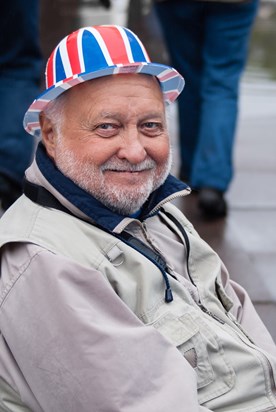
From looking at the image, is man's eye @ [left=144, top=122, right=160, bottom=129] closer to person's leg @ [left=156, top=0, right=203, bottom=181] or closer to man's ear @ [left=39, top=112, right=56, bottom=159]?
man's ear @ [left=39, top=112, right=56, bottom=159]

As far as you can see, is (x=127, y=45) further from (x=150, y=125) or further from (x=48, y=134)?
(x=48, y=134)

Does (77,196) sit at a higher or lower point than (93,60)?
lower

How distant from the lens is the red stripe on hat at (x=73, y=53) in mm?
2514

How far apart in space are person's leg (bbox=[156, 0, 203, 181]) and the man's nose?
2.64 metres

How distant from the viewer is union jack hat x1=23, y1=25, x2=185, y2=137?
2496 mm

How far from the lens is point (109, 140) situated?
2553mm

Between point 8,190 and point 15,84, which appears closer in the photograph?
point 8,190

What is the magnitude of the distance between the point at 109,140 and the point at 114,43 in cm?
27

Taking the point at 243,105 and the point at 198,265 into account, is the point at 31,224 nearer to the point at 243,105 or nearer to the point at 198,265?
the point at 198,265

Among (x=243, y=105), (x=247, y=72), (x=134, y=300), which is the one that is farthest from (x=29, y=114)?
(x=247, y=72)

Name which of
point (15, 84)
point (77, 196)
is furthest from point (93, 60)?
point (15, 84)

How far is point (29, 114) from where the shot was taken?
105 inches

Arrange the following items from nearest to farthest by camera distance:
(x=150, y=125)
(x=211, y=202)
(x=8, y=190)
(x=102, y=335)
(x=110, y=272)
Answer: (x=102, y=335), (x=110, y=272), (x=150, y=125), (x=8, y=190), (x=211, y=202)

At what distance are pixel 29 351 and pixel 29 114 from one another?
2.52ft
